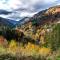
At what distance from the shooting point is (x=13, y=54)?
57.7ft

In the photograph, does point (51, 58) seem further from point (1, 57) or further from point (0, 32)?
point (0, 32)

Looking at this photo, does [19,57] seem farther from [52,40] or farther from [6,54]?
[52,40]

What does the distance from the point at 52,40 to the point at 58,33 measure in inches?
180

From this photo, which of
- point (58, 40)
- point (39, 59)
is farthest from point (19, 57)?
point (58, 40)

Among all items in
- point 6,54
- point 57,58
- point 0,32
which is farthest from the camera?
point 0,32

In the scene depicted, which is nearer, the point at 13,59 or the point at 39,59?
the point at 13,59

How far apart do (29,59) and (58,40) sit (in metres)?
37.5

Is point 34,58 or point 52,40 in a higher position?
point 34,58

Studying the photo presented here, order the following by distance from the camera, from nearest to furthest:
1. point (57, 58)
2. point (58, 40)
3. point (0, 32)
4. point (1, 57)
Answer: point (1, 57) < point (57, 58) < point (58, 40) < point (0, 32)

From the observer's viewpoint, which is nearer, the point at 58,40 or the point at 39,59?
the point at 39,59

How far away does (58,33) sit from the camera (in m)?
59.5

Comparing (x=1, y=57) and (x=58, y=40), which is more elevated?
(x=1, y=57)

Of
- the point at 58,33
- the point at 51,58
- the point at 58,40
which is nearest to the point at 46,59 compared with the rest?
the point at 51,58

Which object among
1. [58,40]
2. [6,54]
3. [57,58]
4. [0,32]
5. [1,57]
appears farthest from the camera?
[0,32]
